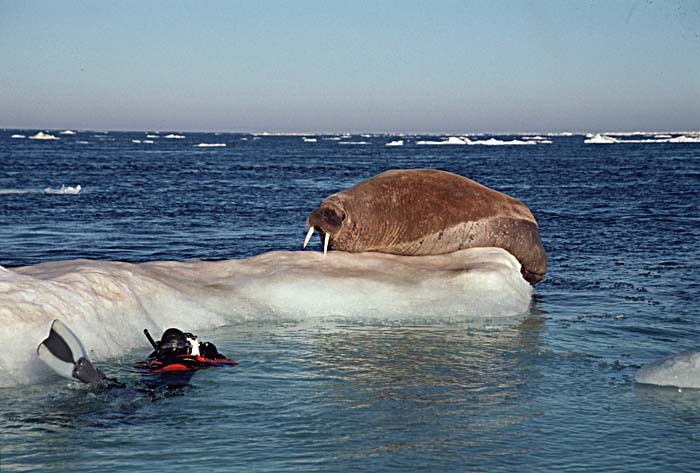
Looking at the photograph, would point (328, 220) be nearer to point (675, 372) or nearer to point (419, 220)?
point (419, 220)

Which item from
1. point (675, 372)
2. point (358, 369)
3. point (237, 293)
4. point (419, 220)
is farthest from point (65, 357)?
point (419, 220)

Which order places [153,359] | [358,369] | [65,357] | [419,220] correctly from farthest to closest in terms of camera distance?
[419,220], [358,369], [153,359], [65,357]

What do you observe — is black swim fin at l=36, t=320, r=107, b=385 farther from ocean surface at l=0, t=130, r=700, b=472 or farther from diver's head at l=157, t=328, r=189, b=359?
diver's head at l=157, t=328, r=189, b=359

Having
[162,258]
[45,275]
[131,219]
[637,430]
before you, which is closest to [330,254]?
[45,275]

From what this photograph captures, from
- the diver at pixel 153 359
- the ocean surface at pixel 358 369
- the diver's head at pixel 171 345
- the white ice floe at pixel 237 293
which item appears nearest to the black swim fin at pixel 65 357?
the diver at pixel 153 359

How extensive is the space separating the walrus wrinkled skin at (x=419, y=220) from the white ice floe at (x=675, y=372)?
4.48 m

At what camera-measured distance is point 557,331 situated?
9.99 metres

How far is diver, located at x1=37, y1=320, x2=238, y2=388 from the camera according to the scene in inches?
274

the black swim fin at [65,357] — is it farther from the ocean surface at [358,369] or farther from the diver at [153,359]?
the ocean surface at [358,369]

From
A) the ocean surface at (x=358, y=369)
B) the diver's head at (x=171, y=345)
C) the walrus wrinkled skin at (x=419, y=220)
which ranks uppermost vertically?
the walrus wrinkled skin at (x=419, y=220)

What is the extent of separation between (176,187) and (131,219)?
43.4 ft

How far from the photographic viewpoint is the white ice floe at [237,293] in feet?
25.6

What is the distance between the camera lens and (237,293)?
32.8ft

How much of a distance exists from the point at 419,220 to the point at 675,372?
496 centimetres
